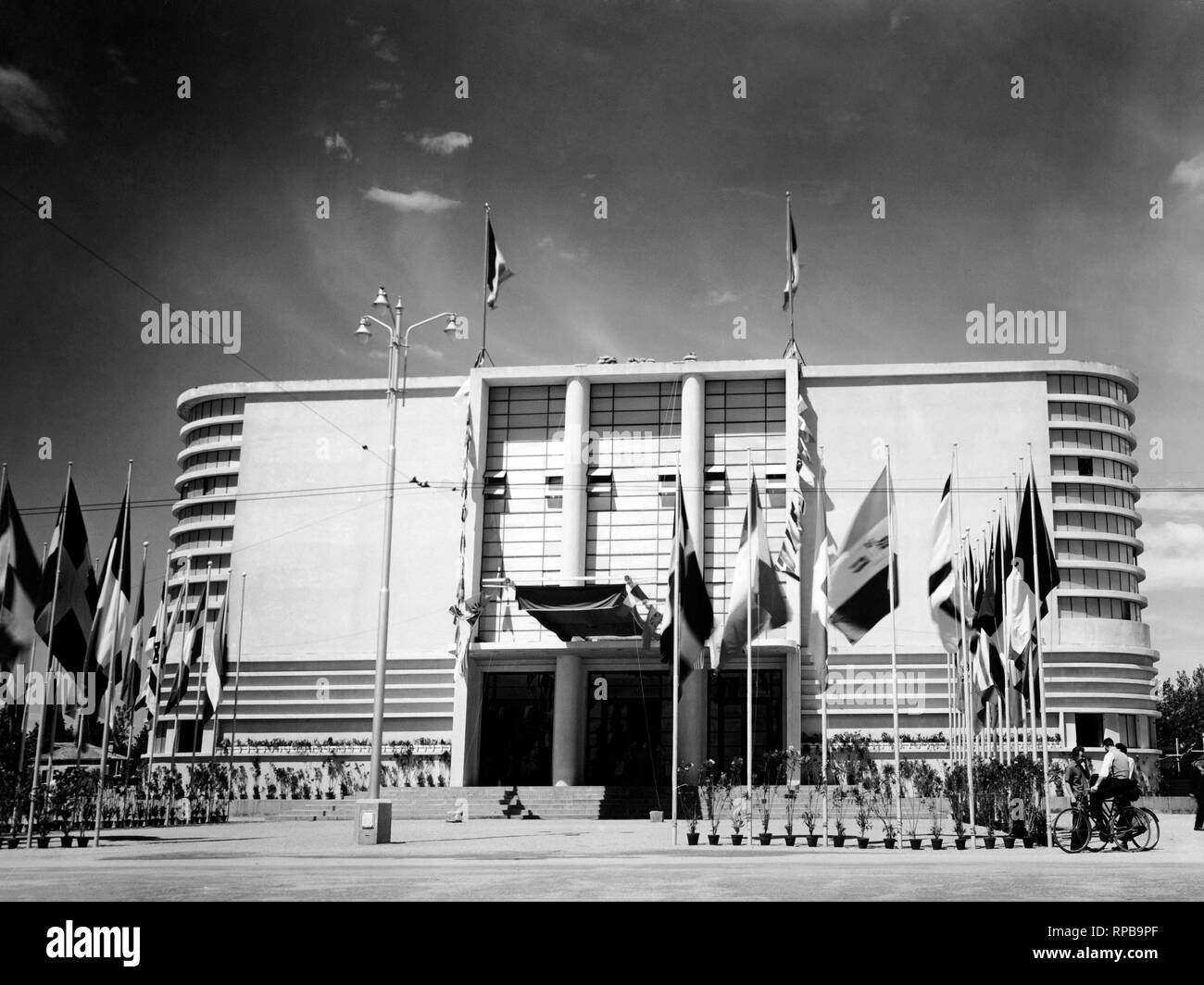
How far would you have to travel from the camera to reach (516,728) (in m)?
52.5

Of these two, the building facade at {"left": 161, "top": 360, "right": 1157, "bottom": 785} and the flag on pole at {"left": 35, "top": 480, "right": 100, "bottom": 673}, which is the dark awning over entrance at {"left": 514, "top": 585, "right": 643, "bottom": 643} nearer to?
the building facade at {"left": 161, "top": 360, "right": 1157, "bottom": 785}

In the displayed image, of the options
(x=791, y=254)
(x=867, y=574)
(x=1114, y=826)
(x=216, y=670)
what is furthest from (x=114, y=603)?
(x=791, y=254)

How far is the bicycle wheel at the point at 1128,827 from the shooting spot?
21.8 meters

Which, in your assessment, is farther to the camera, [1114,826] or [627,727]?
[627,727]

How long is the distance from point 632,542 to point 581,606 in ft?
22.4

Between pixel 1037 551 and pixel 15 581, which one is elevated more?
pixel 1037 551

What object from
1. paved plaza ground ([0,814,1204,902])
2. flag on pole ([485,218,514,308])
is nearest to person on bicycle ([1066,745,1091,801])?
paved plaza ground ([0,814,1204,902])

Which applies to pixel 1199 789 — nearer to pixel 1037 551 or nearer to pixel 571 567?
pixel 1037 551

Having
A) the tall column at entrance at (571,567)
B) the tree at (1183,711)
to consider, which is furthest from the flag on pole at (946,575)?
the tree at (1183,711)

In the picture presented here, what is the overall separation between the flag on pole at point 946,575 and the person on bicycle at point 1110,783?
27.7 ft

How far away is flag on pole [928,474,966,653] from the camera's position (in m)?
30.1
